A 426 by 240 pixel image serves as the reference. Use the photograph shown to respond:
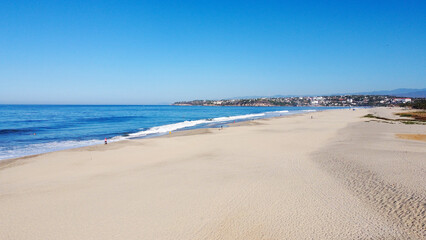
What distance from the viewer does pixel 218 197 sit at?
8.10m

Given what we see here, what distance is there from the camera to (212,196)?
819 cm

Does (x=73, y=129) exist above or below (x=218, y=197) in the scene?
above

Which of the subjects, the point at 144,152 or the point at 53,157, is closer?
the point at 53,157

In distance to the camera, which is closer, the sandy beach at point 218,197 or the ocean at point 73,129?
the sandy beach at point 218,197

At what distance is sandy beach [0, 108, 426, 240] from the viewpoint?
608 cm

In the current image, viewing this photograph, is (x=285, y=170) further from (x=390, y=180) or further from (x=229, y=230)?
(x=229, y=230)

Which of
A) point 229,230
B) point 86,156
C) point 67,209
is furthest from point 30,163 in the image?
point 229,230

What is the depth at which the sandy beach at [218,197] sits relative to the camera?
19.9 ft

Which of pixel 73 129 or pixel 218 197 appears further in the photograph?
pixel 73 129

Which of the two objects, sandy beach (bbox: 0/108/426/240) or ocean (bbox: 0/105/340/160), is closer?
sandy beach (bbox: 0/108/426/240)

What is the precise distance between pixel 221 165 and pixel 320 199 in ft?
18.0

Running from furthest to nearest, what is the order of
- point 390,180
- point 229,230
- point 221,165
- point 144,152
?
point 144,152 < point 221,165 < point 390,180 < point 229,230

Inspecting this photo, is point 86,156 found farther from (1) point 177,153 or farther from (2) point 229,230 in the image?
(2) point 229,230

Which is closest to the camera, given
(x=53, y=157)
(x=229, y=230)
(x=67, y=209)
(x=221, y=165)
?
(x=229, y=230)
